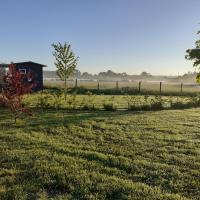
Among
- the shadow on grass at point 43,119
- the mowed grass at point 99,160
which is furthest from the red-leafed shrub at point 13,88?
the mowed grass at point 99,160

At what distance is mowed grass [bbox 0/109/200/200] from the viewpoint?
578 centimetres

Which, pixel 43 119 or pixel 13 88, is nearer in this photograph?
pixel 13 88

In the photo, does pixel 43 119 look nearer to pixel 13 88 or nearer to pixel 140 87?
pixel 13 88

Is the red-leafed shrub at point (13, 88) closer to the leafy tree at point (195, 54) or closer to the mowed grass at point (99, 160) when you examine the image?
the mowed grass at point (99, 160)

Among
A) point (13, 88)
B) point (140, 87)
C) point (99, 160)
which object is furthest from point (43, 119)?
point (140, 87)

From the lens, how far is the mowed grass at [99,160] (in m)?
5.78

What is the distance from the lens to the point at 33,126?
11273 millimetres

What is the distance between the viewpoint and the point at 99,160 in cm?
744

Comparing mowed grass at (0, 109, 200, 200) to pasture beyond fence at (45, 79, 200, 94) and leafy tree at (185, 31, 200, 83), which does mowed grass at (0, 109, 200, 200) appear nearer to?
leafy tree at (185, 31, 200, 83)

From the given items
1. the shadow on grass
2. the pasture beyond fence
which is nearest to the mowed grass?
the shadow on grass

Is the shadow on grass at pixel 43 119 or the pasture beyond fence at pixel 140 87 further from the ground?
the pasture beyond fence at pixel 140 87

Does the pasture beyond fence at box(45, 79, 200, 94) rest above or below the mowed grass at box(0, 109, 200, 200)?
above

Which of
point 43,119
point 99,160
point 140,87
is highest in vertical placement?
point 140,87

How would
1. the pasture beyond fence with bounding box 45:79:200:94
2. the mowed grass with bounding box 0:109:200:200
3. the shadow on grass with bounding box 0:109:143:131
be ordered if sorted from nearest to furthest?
the mowed grass with bounding box 0:109:200:200, the shadow on grass with bounding box 0:109:143:131, the pasture beyond fence with bounding box 45:79:200:94
